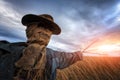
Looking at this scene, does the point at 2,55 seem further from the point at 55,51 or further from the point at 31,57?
the point at 55,51

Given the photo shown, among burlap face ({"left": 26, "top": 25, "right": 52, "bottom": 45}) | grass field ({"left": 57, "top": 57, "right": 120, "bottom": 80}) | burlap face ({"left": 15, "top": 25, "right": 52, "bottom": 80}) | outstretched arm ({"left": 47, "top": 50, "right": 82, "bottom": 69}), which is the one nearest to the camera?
burlap face ({"left": 15, "top": 25, "right": 52, "bottom": 80})

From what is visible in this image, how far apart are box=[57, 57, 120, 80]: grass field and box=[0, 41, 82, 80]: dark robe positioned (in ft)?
22.3

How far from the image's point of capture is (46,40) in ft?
17.8

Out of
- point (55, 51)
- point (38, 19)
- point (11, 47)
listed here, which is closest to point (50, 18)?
point (38, 19)

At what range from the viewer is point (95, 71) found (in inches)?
527

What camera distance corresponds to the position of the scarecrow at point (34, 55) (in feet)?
16.1

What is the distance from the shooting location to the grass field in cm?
1263

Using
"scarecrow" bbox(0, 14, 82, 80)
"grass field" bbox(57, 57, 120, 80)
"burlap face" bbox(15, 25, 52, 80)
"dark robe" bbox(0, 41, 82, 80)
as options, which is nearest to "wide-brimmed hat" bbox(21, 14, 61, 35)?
"scarecrow" bbox(0, 14, 82, 80)

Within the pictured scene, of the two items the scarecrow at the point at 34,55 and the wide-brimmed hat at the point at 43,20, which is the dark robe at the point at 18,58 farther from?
the wide-brimmed hat at the point at 43,20

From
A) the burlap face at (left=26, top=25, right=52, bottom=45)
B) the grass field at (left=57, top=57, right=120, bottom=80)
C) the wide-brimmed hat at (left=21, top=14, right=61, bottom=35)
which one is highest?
the wide-brimmed hat at (left=21, top=14, right=61, bottom=35)

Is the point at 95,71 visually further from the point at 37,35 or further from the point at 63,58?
the point at 37,35

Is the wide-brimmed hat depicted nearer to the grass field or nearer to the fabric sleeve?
the fabric sleeve

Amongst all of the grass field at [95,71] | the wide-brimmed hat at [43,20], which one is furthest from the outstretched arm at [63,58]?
the grass field at [95,71]

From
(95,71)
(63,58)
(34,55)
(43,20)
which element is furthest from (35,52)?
(95,71)
